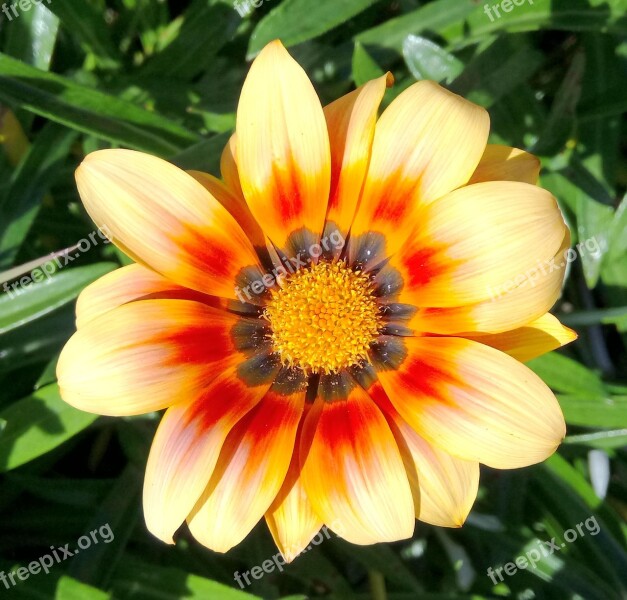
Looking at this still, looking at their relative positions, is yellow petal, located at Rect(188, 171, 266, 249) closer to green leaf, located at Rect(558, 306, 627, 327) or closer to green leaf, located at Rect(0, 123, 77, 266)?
green leaf, located at Rect(0, 123, 77, 266)

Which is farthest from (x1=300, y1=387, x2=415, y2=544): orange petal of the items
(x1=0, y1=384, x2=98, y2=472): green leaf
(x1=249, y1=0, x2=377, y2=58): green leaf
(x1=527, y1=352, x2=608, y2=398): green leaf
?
(x1=249, y1=0, x2=377, y2=58): green leaf

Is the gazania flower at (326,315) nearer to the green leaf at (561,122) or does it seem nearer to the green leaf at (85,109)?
the green leaf at (85,109)

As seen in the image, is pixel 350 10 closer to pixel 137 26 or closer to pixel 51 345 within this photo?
pixel 137 26

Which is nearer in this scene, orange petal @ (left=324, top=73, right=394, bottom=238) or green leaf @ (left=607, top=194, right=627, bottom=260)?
orange petal @ (left=324, top=73, right=394, bottom=238)

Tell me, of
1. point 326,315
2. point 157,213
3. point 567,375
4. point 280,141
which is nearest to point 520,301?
point 326,315

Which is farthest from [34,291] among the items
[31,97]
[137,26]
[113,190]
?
[137,26]


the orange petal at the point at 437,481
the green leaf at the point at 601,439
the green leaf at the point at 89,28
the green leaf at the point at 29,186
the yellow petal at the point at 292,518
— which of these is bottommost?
the green leaf at the point at 601,439

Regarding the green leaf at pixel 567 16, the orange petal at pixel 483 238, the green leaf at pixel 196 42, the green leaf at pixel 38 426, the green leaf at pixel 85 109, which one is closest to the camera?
the orange petal at pixel 483 238

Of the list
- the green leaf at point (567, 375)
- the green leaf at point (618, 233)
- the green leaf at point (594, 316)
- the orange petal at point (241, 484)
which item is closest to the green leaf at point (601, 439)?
the green leaf at point (567, 375)
